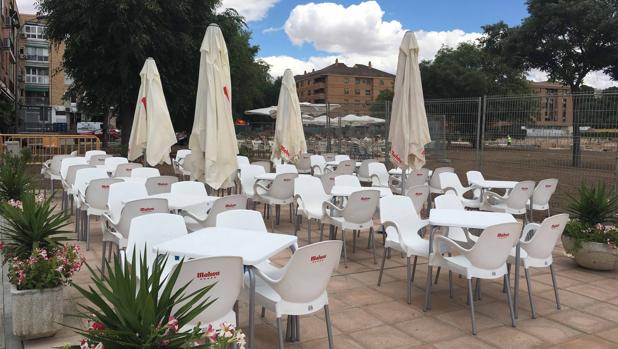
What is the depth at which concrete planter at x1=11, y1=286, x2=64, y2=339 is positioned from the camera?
12.3 ft

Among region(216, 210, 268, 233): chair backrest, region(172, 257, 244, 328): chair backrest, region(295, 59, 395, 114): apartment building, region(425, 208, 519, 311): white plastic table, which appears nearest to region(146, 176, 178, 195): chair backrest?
region(216, 210, 268, 233): chair backrest

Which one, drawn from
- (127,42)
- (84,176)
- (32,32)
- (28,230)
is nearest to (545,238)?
(28,230)

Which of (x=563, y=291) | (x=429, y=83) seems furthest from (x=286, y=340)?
(x=429, y=83)

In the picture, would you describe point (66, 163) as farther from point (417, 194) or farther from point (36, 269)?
point (417, 194)

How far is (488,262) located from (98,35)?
16407 millimetres

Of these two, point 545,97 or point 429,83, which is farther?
point 429,83

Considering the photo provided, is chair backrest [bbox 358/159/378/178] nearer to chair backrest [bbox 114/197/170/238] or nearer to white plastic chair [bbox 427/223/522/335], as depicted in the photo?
chair backrest [bbox 114/197/170/238]

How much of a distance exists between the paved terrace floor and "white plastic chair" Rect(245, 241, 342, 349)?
52cm

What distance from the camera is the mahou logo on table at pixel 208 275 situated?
2.80 meters

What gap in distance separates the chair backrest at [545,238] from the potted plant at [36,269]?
3.75 m

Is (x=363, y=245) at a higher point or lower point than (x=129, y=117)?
lower

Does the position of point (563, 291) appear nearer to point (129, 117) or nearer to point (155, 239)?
point (155, 239)

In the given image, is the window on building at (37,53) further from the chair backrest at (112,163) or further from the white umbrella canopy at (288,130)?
the white umbrella canopy at (288,130)

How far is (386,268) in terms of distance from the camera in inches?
239
